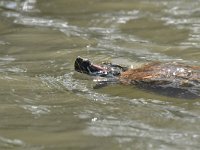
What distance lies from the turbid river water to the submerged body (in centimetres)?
8

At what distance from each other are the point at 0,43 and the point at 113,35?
166cm

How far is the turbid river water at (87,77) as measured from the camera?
432cm

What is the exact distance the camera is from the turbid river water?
4.32m

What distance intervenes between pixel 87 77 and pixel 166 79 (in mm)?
1077

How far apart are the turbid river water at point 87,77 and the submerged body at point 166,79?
3.1 inches

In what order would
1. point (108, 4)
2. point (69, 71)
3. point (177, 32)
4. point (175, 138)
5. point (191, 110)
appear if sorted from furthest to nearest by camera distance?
point (108, 4)
point (177, 32)
point (69, 71)
point (191, 110)
point (175, 138)

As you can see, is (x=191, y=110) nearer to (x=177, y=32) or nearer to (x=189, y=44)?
(x=189, y=44)

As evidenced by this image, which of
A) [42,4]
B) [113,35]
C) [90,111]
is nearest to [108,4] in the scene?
[42,4]

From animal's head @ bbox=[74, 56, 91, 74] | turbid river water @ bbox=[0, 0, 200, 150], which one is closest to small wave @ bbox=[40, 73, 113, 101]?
turbid river water @ bbox=[0, 0, 200, 150]

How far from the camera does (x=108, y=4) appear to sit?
1007 centimetres

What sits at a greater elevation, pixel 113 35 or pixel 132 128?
pixel 113 35

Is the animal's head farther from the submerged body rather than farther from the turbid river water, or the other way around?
the submerged body

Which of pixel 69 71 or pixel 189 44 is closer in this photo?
pixel 69 71

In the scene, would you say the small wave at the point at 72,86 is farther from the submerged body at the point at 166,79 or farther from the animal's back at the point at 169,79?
the animal's back at the point at 169,79
